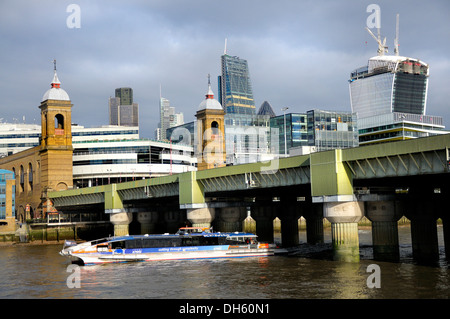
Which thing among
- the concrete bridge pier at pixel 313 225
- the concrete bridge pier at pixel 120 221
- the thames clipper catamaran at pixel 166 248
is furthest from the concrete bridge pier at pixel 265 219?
the concrete bridge pier at pixel 120 221

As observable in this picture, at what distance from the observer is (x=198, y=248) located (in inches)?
2618

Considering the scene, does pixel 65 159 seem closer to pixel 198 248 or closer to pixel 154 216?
pixel 154 216

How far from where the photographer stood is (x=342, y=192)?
174 feet

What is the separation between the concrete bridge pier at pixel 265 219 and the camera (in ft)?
283

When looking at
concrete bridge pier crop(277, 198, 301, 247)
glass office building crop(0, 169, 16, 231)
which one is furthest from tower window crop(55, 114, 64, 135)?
concrete bridge pier crop(277, 198, 301, 247)

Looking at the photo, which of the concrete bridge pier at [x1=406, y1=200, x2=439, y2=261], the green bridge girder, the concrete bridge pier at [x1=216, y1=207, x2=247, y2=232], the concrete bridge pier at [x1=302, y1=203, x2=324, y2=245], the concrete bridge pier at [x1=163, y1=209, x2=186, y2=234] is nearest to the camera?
the green bridge girder

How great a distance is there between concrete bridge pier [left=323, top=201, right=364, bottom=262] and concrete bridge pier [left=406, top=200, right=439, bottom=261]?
9.58 meters

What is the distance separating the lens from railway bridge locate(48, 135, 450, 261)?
48.6m

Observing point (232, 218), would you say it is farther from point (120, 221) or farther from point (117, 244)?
point (120, 221)

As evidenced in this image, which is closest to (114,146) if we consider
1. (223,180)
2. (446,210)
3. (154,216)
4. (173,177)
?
(154,216)

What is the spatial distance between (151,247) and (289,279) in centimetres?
2334

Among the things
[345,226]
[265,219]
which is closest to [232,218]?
[265,219]

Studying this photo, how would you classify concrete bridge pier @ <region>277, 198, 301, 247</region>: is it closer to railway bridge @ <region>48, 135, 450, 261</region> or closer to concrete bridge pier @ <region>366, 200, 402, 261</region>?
railway bridge @ <region>48, 135, 450, 261</region>

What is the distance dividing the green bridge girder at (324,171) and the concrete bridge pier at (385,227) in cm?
467
